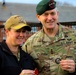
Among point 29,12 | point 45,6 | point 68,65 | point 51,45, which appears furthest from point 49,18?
point 29,12

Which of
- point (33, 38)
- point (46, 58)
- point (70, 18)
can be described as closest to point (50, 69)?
point (46, 58)

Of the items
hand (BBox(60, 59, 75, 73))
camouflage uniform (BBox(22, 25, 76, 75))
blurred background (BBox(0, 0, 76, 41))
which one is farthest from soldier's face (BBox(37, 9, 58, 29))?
blurred background (BBox(0, 0, 76, 41))

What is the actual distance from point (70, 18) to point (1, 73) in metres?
3.89

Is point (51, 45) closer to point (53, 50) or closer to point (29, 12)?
point (53, 50)

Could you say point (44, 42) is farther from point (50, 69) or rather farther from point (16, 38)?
point (16, 38)

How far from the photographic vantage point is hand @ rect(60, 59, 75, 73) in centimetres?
309

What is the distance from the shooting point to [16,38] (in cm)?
294

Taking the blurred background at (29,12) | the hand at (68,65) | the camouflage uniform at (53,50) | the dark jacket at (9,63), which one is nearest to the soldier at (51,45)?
the camouflage uniform at (53,50)

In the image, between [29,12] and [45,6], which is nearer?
[45,6]

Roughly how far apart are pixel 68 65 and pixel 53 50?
1.15 feet

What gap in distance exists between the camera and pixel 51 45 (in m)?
3.42

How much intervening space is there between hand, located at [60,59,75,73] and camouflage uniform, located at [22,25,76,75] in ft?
0.60

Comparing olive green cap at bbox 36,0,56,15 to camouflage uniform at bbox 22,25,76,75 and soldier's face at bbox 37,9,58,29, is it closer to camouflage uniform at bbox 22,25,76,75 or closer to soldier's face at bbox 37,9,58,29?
soldier's face at bbox 37,9,58,29

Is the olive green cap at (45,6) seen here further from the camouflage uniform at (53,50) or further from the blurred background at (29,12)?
the blurred background at (29,12)
